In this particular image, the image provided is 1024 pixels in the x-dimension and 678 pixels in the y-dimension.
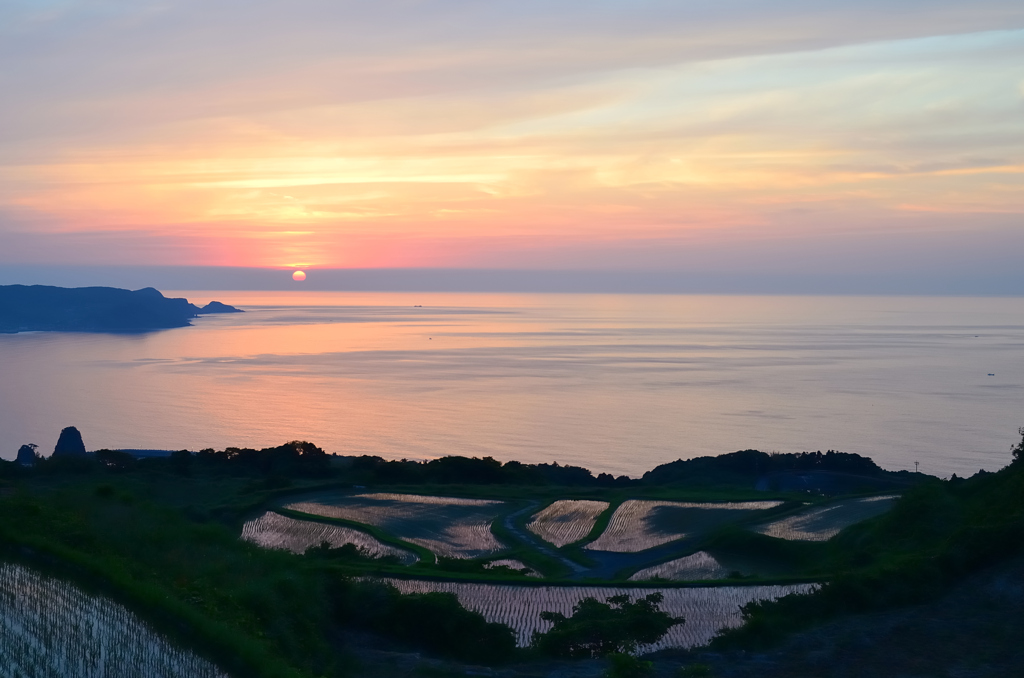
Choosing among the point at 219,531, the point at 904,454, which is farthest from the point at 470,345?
the point at 219,531

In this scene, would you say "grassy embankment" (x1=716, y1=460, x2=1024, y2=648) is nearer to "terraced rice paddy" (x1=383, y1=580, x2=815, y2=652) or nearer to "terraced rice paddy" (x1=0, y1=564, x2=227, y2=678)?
"terraced rice paddy" (x1=383, y1=580, x2=815, y2=652)

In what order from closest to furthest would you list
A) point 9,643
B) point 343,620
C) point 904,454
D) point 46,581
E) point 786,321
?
point 9,643
point 46,581
point 343,620
point 904,454
point 786,321

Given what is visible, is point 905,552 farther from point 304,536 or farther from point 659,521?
point 304,536

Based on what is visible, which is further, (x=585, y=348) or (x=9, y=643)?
(x=585, y=348)

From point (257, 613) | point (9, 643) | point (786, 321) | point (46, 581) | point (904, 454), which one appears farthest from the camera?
point (786, 321)

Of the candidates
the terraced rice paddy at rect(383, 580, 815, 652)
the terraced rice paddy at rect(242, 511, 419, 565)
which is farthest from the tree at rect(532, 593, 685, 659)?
the terraced rice paddy at rect(242, 511, 419, 565)

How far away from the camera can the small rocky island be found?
152 meters

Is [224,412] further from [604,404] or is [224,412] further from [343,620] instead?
[343,620]

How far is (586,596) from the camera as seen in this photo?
1722 centimetres

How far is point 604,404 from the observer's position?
67.8 m

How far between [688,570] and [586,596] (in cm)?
487

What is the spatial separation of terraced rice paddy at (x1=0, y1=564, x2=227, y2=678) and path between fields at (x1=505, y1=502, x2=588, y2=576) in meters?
12.4

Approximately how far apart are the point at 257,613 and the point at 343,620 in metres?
2.27

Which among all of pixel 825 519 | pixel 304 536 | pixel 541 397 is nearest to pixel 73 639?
pixel 304 536
